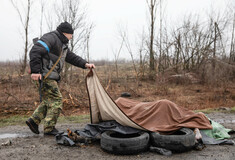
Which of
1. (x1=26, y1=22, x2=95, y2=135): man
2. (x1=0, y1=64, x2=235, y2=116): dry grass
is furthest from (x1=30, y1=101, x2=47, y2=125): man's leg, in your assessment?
(x1=0, y1=64, x2=235, y2=116): dry grass

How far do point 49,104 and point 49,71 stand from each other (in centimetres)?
67

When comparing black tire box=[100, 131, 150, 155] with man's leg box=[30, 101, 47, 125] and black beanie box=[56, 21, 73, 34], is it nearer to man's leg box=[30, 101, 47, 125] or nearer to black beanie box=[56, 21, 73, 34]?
man's leg box=[30, 101, 47, 125]

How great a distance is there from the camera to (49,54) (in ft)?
15.0

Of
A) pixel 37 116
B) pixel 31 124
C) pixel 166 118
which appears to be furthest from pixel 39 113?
pixel 166 118

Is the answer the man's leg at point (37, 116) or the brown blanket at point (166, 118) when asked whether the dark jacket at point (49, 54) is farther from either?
the brown blanket at point (166, 118)

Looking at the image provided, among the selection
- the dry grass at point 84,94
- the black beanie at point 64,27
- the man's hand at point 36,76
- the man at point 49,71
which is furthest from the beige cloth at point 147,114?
the dry grass at point 84,94

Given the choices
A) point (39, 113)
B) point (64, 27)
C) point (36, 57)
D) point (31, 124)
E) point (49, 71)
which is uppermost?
point (64, 27)

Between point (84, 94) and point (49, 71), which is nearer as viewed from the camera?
point (49, 71)

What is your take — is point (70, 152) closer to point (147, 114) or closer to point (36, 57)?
point (147, 114)

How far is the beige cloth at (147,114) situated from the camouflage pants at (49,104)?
688mm

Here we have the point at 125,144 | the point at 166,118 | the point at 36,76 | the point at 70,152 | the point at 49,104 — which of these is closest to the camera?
the point at 125,144

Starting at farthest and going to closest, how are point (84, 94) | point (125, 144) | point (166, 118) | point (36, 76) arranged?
point (84, 94)
point (166, 118)
point (36, 76)
point (125, 144)

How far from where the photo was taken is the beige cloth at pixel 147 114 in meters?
4.33

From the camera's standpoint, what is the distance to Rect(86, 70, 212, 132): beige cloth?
14.2 ft
